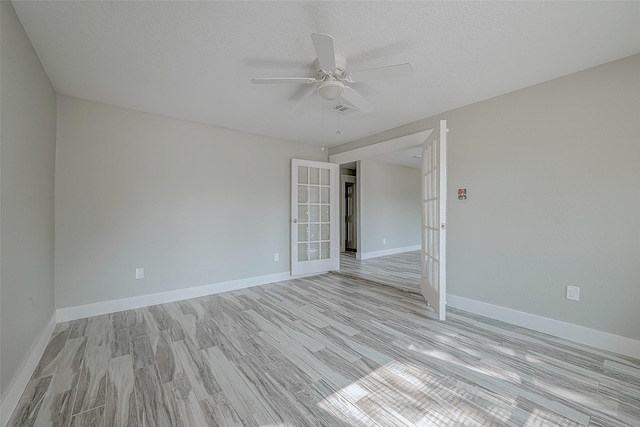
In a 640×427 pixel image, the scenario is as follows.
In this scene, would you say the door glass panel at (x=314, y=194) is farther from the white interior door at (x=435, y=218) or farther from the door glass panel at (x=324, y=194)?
the white interior door at (x=435, y=218)

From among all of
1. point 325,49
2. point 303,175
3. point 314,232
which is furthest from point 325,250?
point 325,49

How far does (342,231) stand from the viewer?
7.28 m

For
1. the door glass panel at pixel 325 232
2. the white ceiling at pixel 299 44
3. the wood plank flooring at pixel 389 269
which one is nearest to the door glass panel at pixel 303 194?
the door glass panel at pixel 325 232

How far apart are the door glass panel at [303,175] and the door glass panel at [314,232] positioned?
804mm

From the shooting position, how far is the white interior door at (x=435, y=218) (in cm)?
260

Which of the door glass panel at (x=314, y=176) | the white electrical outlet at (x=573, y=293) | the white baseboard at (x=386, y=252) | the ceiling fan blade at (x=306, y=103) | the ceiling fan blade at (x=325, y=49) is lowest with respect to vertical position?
the white baseboard at (x=386, y=252)

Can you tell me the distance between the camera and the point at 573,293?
7.51 ft

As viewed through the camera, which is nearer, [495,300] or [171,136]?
[495,300]

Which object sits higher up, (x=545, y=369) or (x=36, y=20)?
(x=36, y=20)

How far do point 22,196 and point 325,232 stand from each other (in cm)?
375

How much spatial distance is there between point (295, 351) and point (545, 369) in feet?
6.12

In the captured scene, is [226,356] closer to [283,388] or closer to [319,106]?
[283,388]

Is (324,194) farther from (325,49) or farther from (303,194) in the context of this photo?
(325,49)

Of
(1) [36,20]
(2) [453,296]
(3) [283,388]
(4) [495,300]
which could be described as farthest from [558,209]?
(1) [36,20]
